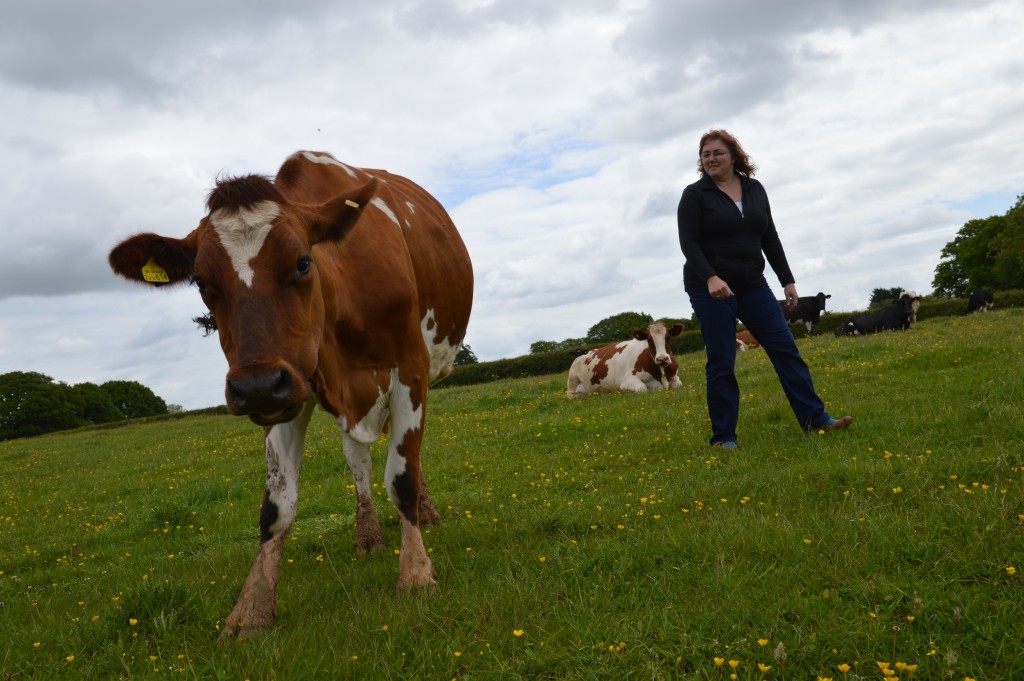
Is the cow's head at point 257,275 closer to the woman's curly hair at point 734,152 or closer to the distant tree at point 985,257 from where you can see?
the woman's curly hair at point 734,152

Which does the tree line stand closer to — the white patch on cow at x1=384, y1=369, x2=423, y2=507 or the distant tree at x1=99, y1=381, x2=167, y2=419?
the distant tree at x1=99, y1=381, x2=167, y2=419

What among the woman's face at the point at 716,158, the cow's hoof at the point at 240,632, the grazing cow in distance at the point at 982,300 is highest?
the woman's face at the point at 716,158

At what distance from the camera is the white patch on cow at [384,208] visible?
17.4ft

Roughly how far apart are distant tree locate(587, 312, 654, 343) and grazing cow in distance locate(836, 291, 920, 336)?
3045cm

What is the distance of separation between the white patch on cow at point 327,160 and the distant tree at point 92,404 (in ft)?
201

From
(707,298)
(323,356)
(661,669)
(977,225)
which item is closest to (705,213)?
(707,298)

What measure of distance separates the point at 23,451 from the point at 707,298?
23.2 meters

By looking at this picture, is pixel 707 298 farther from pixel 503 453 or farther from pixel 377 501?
pixel 377 501

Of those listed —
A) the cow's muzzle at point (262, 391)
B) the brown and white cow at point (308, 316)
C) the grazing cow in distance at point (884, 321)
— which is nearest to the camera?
the cow's muzzle at point (262, 391)

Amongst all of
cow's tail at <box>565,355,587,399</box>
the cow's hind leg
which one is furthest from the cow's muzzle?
cow's tail at <box>565,355,587,399</box>

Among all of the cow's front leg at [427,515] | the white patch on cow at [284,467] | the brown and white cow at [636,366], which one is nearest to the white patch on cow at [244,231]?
the white patch on cow at [284,467]

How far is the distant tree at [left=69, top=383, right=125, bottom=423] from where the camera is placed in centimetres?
5841

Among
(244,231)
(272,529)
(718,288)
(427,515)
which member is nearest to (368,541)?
(427,515)

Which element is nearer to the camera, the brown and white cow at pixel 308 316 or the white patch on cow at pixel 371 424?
the brown and white cow at pixel 308 316
